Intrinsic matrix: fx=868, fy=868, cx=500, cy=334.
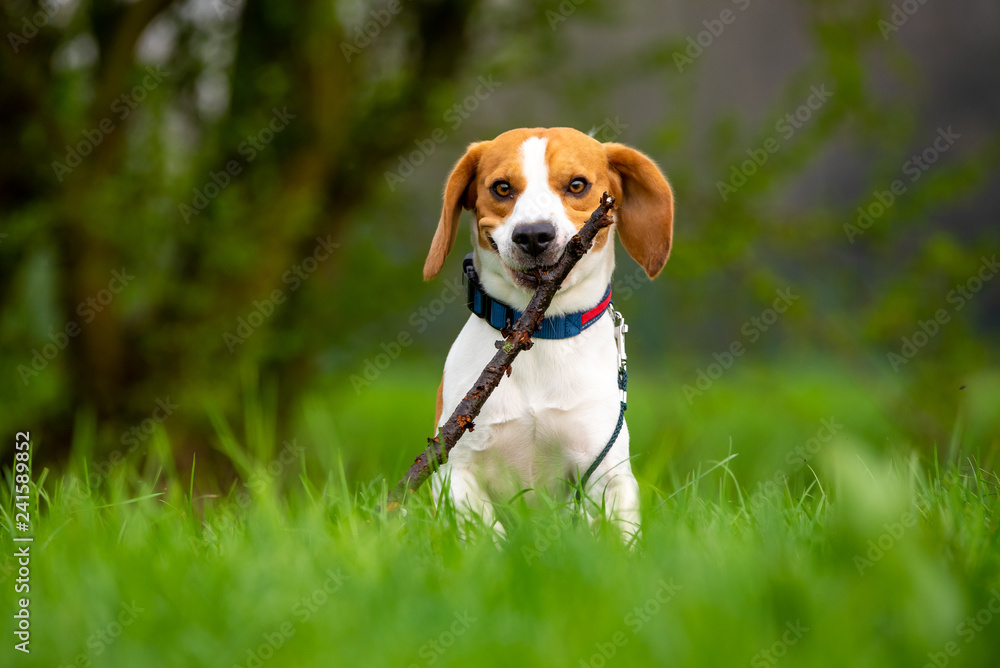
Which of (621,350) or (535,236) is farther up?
(535,236)

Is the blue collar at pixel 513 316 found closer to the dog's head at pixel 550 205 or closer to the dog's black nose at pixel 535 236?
the dog's head at pixel 550 205

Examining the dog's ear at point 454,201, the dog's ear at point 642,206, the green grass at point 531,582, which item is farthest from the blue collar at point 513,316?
the green grass at point 531,582

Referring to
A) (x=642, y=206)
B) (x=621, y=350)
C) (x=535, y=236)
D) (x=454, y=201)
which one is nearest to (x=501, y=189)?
(x=454, y=201)

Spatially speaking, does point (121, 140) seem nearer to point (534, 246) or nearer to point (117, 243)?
point (117, 243)

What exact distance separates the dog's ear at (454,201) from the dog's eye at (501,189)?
0.55 feet

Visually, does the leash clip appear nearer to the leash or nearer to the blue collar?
the leash

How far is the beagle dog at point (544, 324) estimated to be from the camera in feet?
8.34

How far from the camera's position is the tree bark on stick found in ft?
7.59

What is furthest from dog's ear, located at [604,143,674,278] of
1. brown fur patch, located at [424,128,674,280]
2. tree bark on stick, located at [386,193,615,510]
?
tree bark on stick, located at [386,193,615,510]

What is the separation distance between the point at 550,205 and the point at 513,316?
0.35m

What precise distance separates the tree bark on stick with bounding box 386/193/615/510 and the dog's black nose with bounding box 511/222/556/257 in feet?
0.21

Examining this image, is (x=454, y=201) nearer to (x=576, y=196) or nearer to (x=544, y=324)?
(x=576, y=196)

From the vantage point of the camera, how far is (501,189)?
8.96ft

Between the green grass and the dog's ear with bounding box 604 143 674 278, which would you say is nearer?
the green grass
